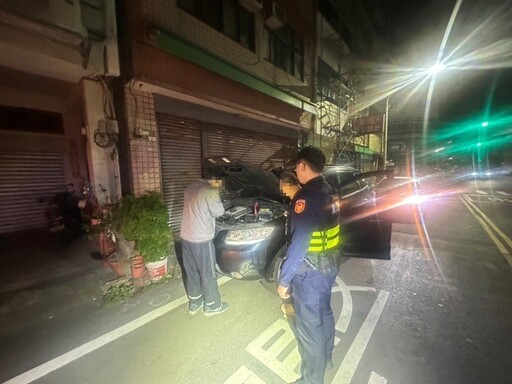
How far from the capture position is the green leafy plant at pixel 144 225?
3824 millimetres

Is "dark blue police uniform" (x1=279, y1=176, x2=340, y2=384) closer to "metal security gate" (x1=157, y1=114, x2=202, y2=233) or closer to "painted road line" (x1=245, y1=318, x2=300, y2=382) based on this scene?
"painted road line" (x1=245, y1=318, x2=300, y2=382)

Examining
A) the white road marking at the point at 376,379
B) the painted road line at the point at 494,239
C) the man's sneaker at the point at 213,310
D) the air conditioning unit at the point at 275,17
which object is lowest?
the white road marking at the point at 376,379

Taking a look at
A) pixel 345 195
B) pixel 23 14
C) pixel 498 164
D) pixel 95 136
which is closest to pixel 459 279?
pixel 345 195

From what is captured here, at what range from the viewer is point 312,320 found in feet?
6.97

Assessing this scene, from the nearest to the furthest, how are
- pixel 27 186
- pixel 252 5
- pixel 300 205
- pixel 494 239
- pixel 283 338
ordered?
1. pixel 300 205
2. pixel 283 338
3. pixel 494 239
4. pixel 27 186
5. pixel 252 5

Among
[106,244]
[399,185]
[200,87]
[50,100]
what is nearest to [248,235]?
[106,244]

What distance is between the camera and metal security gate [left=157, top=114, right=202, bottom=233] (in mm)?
6340

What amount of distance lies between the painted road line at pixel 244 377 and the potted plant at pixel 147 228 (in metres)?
2.31

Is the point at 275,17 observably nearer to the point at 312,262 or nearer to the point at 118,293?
the point at 312,262

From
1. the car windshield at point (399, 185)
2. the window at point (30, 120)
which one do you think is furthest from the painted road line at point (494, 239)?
the window at point (30, 120)

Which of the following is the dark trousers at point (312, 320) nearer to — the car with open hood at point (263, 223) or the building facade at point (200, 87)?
the car with open hood at point (263, 223)

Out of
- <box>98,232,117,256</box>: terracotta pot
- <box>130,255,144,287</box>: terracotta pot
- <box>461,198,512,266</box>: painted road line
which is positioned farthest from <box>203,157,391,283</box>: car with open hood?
<box>461,198,512,266</box>: painted road line

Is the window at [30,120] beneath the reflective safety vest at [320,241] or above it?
above

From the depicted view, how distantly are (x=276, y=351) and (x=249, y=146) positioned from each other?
24.9 feet
